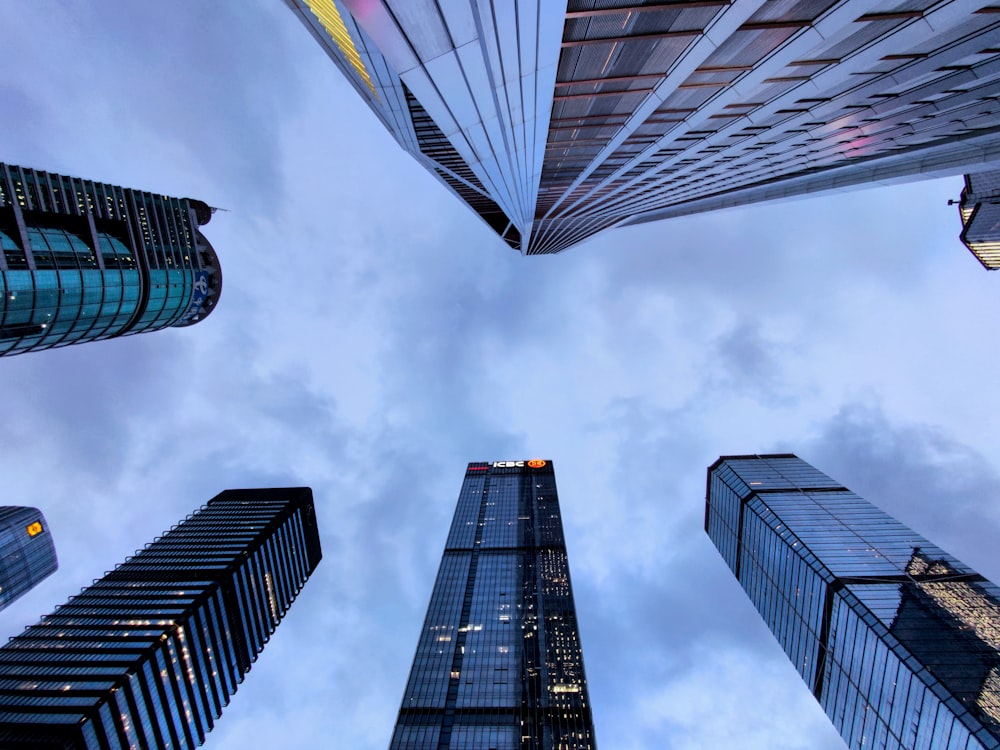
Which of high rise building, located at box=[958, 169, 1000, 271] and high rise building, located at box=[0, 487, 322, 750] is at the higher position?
high rise building, located at box=[958, 169, 1000, 271]

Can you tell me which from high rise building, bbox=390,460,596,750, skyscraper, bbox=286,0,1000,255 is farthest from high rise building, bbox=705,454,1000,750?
skyscraper, bbox=286,0,1000,255

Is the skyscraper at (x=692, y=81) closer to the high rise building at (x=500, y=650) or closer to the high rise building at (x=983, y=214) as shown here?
the high rise building at (x=500, y=650)

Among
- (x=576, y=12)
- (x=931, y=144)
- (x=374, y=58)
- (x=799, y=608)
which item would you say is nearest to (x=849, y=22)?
(x=576, y=12)

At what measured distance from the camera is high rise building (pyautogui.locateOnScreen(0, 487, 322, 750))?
60938 millimetres

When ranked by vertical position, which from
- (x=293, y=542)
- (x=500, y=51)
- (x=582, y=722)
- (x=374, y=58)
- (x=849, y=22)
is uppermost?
(x=374, y=58)

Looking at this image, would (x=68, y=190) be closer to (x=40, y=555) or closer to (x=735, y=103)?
(x=735, y=103)

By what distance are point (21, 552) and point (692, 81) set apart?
502ft

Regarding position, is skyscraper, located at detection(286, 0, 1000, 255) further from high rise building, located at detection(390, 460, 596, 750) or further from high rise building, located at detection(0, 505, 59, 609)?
high rise building, located at detection(0, 505, 59, 609)

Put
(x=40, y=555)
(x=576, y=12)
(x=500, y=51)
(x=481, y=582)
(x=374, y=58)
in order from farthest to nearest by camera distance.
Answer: (x=481, y=582), (x=40, y=555), (x=374, y=58), (x=576, y=12), (x=500, y=51)

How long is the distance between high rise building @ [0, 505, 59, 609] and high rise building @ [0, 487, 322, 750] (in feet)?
87.1

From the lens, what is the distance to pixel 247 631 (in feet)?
321

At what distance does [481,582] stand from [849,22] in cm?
12321

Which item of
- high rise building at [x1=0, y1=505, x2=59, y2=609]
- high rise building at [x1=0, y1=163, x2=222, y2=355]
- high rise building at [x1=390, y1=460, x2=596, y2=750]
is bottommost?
high rise building at [x1=390, y1=460, x2=596, y2=750]

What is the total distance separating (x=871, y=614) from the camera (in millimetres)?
62062
